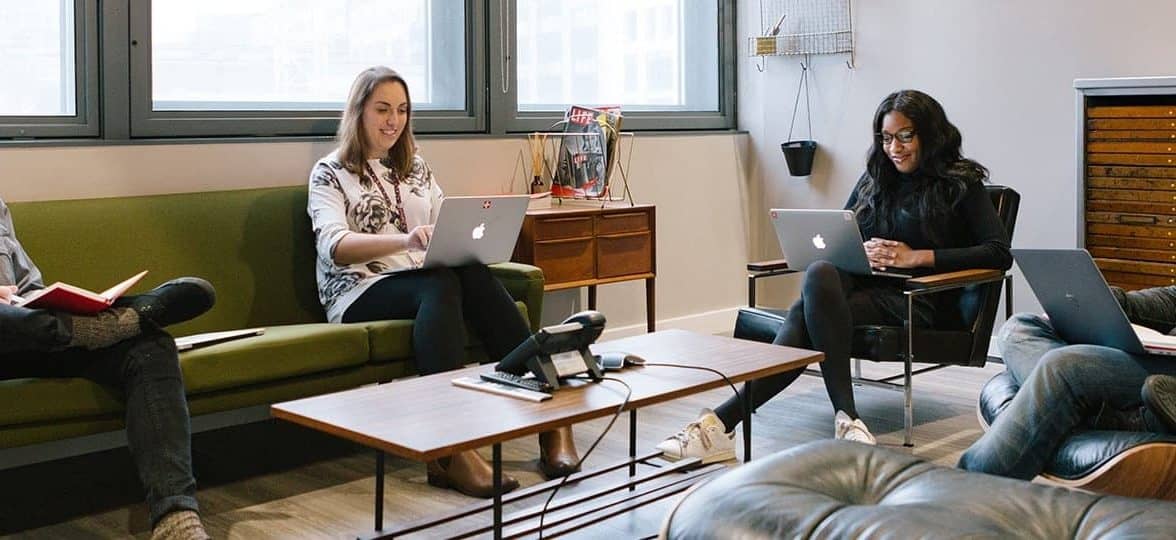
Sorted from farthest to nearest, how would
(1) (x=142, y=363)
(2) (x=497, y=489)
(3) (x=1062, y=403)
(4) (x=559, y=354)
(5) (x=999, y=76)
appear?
(5) (x=999, y=76)
(1) (x=142, y=363)
(4) (x=559, y=354)
(3) (x=1062, y=403)
(2) (x=497, y=489)

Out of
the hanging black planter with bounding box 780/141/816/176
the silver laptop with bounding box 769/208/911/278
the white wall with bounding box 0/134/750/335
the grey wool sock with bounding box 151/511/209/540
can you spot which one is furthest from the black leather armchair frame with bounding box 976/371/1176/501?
the hanging black planter with bounding box 780/141/816/176

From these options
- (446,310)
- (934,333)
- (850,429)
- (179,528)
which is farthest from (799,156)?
(179,528)

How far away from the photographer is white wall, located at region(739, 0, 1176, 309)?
477 cm

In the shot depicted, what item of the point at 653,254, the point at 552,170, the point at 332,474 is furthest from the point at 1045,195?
the point at 332,474

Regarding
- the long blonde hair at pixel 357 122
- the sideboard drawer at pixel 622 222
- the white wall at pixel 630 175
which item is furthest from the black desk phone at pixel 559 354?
the sideboard drawer at pixel 622 222

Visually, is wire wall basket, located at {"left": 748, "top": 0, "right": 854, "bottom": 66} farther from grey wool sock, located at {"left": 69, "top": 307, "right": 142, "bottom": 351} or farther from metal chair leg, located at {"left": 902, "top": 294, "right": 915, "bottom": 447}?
grey wool sock, located at {"left": 69, "top": 307, "right": 142, "bottom": 351}

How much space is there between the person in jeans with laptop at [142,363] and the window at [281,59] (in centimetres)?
118

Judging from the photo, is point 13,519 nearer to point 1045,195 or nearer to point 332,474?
point 332,474

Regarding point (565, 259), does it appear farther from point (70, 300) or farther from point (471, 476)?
point (70, 300)

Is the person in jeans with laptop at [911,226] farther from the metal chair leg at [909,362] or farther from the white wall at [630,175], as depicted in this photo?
the white wall at [630,175]

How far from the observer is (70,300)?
9.34 ft

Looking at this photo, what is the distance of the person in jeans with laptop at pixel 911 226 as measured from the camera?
12.5 ft

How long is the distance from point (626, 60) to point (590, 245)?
4.39 feet

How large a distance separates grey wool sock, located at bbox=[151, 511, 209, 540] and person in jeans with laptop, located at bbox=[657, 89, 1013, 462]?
1779 millimetres
